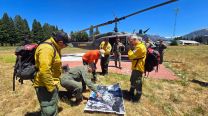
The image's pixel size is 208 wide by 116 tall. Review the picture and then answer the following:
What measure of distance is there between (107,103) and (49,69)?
10.8 ft

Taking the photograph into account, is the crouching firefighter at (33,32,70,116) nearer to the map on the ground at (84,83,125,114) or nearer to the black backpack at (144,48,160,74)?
the map on the ground at (84,83,125,114)

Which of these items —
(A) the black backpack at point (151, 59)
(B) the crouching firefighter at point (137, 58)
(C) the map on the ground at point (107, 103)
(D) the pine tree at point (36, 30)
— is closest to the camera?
(C) the map on the ground at point (107, 103)

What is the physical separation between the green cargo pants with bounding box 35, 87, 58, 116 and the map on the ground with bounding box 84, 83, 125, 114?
1943 mm

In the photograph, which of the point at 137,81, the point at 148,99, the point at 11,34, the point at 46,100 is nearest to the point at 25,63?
the point at 46,100

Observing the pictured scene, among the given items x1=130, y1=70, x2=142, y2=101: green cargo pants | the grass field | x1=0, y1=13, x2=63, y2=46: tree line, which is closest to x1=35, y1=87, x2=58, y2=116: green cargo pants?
the grass field

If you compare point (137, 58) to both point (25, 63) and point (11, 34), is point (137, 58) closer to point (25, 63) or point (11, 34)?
point (25, 63)

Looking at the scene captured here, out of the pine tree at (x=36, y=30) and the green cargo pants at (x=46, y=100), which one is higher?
the pine tree at (x=36, y=30)

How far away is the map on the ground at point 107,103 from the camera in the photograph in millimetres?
6466

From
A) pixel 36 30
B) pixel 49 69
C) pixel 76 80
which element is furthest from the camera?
pixel 36 30

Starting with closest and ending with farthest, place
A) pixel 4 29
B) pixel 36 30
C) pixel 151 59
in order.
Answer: pixel 151 59
pixel 4 29
pixel 36 30

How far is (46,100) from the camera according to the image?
4547 mm

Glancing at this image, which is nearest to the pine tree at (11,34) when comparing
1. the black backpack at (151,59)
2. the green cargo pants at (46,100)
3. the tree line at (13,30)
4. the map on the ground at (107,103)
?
the tree line at (13,30)

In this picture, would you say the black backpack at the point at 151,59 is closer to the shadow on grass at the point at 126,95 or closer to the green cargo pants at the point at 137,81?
the green cargo pants at the point at 137,81

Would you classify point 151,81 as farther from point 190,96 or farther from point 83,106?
point 83,106
